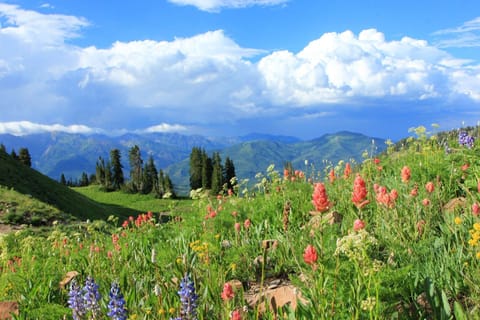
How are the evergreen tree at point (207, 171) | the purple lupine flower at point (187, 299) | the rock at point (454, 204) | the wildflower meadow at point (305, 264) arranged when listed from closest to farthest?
the purple lupine flower at point (187, 299)
the wildflower meadow at point (305, 264)
the rock at point (454, 204)
the evergreen tree at point (207, 171)

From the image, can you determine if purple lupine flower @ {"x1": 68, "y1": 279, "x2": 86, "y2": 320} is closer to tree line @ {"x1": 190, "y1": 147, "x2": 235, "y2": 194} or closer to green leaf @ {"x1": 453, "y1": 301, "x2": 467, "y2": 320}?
green leaf @ {"x1": 453, "y1": 301, "x2": 467, "y2": 320}

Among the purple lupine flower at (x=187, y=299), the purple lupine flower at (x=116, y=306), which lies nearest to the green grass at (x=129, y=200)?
the purple lupine flower at (x=116, y=306)

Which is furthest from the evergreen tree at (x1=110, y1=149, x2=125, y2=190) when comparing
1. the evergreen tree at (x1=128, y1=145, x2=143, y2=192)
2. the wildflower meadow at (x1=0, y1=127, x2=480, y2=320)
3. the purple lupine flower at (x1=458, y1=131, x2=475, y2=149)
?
the purple lupine flower at (x1=458, y1=131, x2=475, y2=149)

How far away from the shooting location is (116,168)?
356 feet

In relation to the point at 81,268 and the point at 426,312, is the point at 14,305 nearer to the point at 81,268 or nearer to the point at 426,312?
the point at 81,268

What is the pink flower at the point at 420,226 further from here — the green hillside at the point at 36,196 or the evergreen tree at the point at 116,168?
the evergreen tree at the point at 116,168

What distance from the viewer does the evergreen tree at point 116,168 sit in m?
107

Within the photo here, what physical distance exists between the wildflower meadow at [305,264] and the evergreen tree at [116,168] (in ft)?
332

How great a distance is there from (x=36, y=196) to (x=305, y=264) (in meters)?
33.1

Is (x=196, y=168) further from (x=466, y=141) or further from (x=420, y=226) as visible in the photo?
(x=420, y=226)

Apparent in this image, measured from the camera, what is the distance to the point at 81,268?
648cm

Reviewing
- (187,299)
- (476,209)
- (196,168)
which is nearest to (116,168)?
(196,168)

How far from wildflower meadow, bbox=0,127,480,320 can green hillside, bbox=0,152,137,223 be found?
20640 mm

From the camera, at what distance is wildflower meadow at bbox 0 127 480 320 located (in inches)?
125
